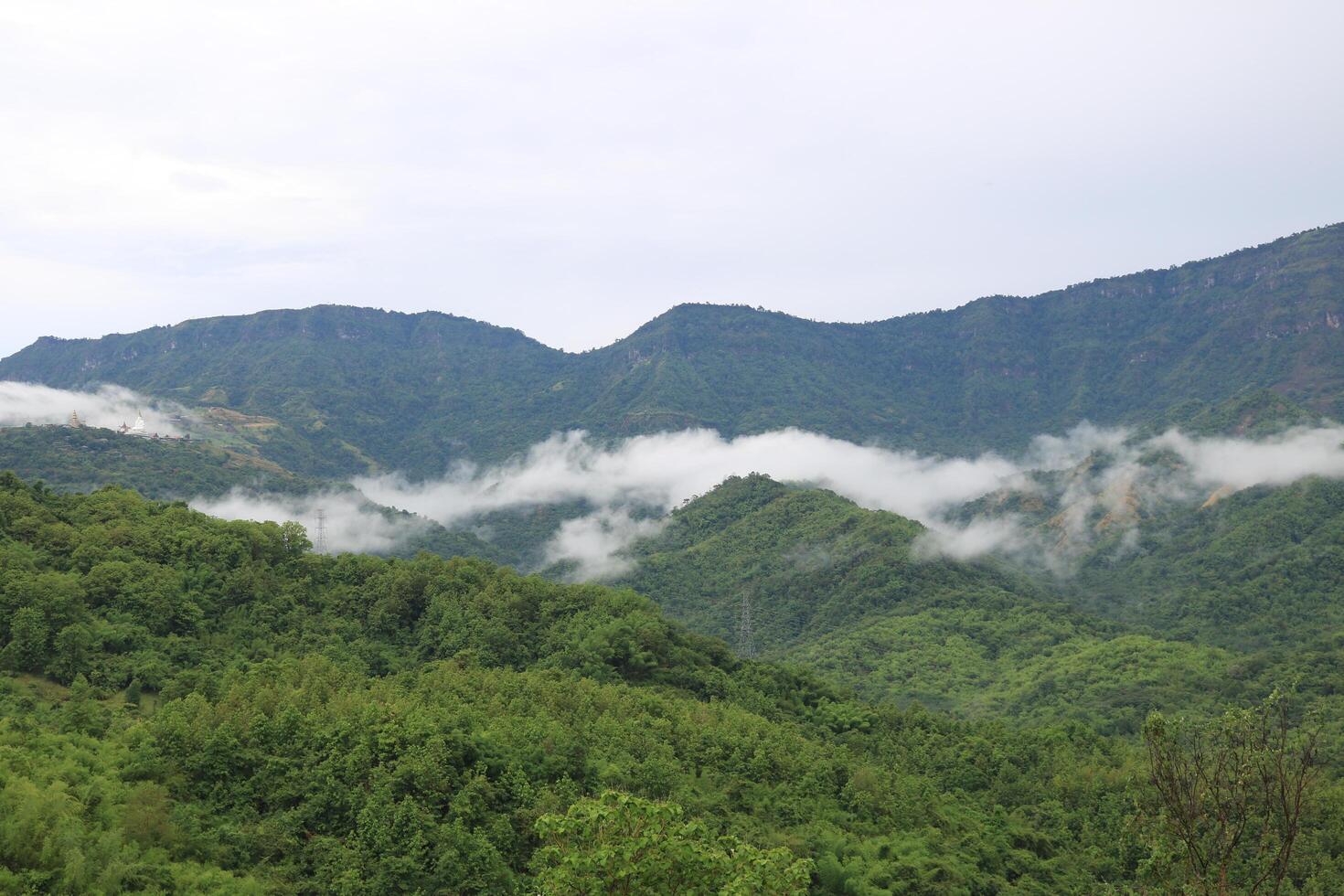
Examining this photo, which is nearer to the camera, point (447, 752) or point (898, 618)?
point (447, 752)

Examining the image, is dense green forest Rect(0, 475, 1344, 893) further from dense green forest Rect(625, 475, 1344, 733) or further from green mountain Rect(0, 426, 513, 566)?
green mountain Rect(0, 426, 513, 566)

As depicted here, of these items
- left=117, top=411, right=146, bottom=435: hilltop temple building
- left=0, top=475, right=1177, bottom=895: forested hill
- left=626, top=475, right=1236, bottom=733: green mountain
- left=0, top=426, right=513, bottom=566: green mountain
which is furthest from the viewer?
left=117, top=411, right=146, bottom=435: hilltop temple building

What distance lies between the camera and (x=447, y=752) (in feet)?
111

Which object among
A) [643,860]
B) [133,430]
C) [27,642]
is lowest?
[643,860]

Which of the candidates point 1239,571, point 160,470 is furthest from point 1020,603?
point 160,470

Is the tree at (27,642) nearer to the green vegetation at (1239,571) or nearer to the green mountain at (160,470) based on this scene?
the green mountain at (160,470)

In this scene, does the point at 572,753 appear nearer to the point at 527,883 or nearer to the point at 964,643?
the point at 527,883

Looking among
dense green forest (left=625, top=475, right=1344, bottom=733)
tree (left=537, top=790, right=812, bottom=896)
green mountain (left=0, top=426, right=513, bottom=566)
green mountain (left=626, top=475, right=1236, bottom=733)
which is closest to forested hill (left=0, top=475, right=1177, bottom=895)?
tree (left=537, top=790, right=812, bottom=896)

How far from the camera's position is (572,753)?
121ft

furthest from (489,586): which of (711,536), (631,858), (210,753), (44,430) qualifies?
(44,430)

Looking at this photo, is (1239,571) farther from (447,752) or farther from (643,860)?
(643,860)

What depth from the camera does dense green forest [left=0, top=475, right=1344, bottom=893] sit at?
26859 millimetres

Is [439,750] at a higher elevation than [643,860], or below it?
below

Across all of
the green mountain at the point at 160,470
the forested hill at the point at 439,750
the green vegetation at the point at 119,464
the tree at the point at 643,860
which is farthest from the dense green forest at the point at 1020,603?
the tree at the point at 643,860
